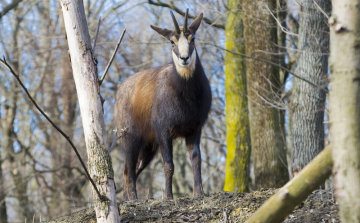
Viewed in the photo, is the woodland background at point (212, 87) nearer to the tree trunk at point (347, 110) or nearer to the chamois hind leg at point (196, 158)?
the chamois hind leg at point (196, 158)

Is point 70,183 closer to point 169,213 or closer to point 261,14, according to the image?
point 261,14

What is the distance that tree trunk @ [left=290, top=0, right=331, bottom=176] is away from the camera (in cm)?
910

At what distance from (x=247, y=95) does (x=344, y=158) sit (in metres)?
7.87

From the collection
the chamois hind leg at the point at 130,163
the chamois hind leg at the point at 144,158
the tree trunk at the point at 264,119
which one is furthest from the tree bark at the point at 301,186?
the tree trunk at the point at 264,119

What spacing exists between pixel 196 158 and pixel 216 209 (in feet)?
6.47

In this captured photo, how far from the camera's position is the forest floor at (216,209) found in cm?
491

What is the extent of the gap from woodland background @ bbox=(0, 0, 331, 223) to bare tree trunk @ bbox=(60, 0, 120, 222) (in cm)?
253

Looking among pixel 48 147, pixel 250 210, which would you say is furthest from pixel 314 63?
pixel 48 147

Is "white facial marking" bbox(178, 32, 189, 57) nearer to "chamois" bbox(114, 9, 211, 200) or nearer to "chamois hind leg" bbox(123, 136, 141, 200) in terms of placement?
"chamois" bbox(114, 9, 211, 200)

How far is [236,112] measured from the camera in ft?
36.0

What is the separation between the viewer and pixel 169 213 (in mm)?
5406

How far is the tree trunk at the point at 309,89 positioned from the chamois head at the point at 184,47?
289 cm

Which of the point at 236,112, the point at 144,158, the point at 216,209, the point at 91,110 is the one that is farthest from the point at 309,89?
the point at 91,110

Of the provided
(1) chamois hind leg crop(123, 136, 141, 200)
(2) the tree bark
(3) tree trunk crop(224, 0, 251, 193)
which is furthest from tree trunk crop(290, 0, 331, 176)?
(2) the tree bark
